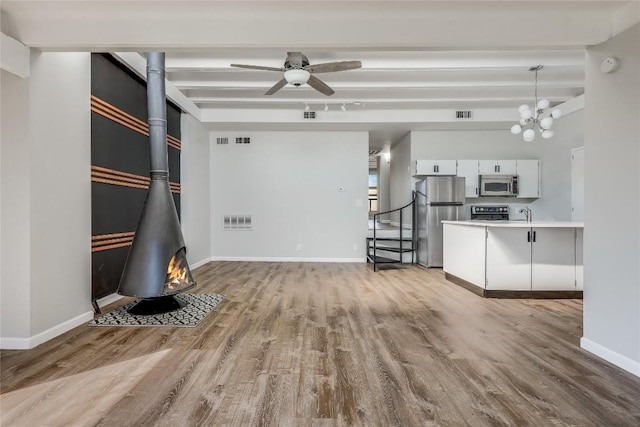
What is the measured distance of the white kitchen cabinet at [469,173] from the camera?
677cm

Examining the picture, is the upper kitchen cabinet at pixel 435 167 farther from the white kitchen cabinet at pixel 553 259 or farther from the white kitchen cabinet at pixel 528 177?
the white kitchen cabinet at pixel 553 259

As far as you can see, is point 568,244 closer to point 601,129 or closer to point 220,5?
point 601,129

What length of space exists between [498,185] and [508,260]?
299cm

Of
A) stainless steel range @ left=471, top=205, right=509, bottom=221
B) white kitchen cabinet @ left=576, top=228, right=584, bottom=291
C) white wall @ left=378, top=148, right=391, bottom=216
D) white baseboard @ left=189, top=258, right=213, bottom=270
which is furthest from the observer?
white wall @ left=378, top=148, right=391, bottom=216

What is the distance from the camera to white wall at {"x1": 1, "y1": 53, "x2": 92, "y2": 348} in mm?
2627

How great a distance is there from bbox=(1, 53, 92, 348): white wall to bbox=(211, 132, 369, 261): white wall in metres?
3.93

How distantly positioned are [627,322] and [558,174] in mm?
4951

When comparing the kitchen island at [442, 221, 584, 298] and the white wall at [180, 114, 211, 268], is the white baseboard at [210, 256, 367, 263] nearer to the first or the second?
the white wall at [180, 114, 211, 268]

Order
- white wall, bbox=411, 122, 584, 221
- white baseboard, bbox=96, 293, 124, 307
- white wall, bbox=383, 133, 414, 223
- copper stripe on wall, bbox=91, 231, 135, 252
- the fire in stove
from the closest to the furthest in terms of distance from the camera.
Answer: the fire in stove
copper stripe on wall, bbox=91, 231, 135, 252
white baseboard, bbox=96, 293, 124, 307
white wall, bbox=411, 122, 584, 221
white wall, bbox=383, 133, 414, 223

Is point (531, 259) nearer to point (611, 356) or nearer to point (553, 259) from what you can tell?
point (553, 259)

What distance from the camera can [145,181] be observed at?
4574mm

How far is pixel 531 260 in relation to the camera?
4.18m

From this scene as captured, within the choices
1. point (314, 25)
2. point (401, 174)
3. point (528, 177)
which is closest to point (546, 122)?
point (528, 177)

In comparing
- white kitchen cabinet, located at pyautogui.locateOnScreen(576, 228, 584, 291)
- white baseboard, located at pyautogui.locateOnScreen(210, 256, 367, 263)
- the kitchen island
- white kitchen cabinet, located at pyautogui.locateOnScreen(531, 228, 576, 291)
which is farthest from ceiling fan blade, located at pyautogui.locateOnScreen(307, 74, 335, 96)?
white baseboard, located at pyautogui.locateOnScreen(210, 256, 367, 263)
